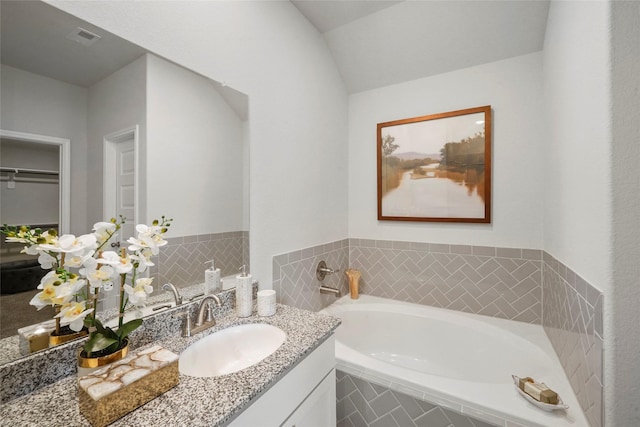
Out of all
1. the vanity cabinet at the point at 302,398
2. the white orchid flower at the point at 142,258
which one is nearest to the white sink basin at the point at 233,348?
the vanity cabinet at the point at 302,398

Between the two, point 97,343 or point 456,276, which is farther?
point 456,276

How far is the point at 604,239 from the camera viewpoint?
910 mm

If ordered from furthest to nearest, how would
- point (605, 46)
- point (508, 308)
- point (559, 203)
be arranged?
1. point (508, 308)
2. point (559, 203)
3. point (605, 46)

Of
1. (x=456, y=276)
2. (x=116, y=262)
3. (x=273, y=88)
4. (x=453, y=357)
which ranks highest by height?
(x=273, y=88)

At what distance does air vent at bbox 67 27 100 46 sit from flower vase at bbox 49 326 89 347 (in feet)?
3.04

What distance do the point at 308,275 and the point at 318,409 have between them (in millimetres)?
876

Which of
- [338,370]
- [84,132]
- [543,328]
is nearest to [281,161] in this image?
[84,132]

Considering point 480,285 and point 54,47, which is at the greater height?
point 54,47

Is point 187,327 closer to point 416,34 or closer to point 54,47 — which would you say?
point 54,47

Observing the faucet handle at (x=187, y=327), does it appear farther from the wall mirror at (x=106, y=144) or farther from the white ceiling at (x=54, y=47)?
the white ceiling at (x=54, y=47)

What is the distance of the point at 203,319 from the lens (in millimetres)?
1188

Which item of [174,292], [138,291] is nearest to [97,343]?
[138,291]

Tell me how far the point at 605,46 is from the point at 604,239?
→ 64 centimetres

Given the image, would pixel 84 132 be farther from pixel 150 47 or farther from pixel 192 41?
pixel 192 41
